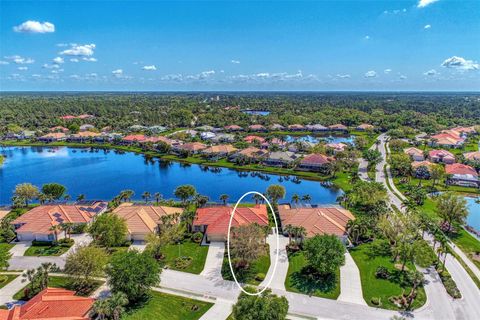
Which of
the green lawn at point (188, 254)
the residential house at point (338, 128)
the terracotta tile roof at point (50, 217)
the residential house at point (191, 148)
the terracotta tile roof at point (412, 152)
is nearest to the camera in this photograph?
the green lawn at point (188, 254)

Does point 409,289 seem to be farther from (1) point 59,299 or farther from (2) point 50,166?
(2) point 50,166

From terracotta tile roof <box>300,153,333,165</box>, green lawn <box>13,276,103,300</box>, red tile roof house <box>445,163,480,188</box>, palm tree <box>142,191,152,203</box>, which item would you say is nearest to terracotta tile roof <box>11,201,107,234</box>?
palm tree <box>142,191,152,203</box>

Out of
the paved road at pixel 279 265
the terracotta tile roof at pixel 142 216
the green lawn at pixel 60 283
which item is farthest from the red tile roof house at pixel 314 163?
the green lawn at pixel 60 283

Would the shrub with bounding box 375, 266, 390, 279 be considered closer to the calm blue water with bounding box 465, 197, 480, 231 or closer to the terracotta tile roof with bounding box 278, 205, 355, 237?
the terracotta tile roof with bounding box 278, 205, 355, 237

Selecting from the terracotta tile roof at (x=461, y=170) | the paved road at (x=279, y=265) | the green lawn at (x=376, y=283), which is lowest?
the green lawn at (x=376, y=283)

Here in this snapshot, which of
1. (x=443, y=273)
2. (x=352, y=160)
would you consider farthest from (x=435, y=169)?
(x=443, y=273)

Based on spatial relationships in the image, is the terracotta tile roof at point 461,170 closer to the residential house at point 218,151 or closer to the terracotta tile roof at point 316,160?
the terracotta tile roof at point 316,160
